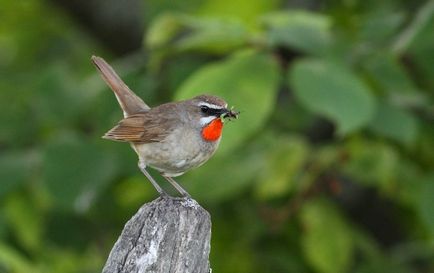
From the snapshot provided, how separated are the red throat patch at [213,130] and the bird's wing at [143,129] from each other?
28cm

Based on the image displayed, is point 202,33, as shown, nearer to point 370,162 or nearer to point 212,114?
point 212,114

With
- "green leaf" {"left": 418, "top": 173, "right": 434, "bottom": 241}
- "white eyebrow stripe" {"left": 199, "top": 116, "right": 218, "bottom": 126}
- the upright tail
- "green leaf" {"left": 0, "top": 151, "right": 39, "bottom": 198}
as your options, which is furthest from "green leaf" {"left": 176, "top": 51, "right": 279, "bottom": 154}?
"green leaf" {"left": 0, "top": 151, "right": 39, "bottom": 198}

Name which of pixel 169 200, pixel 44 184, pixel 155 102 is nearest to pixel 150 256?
pixel 169 200

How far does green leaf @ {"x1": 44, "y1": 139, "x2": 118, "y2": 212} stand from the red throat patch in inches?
75.7

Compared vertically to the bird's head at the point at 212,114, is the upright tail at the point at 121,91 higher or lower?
higher

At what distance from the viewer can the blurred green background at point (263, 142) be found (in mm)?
7164

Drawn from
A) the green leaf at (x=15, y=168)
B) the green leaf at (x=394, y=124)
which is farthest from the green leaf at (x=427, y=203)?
the green leaf at (x=15, y=168)

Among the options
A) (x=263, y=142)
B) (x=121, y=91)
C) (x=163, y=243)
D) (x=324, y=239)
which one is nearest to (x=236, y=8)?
(x=263, y=142)

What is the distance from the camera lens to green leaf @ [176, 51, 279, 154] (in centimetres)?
689

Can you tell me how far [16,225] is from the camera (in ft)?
28.8

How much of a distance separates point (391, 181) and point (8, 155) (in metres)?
3.06

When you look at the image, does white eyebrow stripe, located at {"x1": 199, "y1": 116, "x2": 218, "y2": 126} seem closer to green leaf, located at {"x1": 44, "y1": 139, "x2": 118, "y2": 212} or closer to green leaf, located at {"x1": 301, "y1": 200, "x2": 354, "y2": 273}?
green leaf, located at {"x1": 44, "y1": 139, "x2": 118, "y2": 212}

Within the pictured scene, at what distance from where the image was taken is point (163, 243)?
4.32m

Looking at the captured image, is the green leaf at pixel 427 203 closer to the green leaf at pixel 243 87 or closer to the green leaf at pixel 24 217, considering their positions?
the green leaf at pixel 243 87
